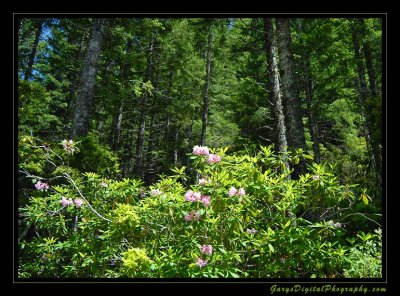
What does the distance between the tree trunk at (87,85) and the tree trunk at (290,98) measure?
455cm

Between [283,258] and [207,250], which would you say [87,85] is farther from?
[283,258]

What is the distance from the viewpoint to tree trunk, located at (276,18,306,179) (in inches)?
218

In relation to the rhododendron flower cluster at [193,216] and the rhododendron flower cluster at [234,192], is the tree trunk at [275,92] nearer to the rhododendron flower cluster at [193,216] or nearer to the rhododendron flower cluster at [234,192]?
the rhododendron flower cluster at [234,192]

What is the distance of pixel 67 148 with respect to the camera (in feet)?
14.2

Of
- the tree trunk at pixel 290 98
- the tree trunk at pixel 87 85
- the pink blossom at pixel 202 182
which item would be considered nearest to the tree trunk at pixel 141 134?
the tree trunk at pixel 87 85

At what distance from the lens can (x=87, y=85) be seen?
7.71 m

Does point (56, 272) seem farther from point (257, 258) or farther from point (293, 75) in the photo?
point (293, 75)

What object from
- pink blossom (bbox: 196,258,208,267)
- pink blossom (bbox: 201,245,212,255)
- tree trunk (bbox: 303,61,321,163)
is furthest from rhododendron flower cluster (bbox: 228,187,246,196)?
tree trunk (bbox: 303,61,321,163)

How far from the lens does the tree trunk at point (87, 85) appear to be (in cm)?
741

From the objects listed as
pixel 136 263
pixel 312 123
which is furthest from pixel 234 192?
pixel 312 123

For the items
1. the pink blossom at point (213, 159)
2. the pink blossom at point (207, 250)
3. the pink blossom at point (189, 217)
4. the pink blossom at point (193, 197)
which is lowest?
the pink blossom at point (207, 250)

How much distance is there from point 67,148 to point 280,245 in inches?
120
